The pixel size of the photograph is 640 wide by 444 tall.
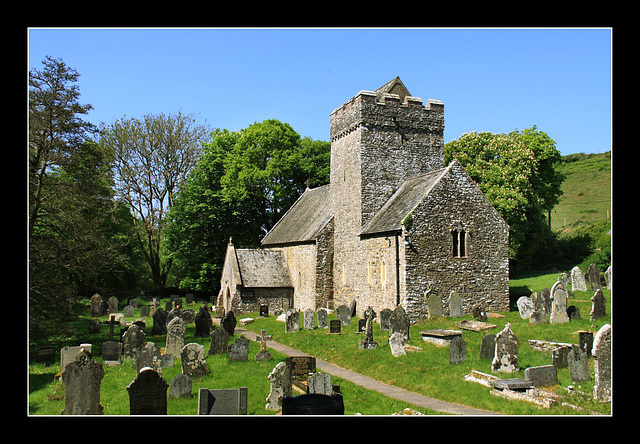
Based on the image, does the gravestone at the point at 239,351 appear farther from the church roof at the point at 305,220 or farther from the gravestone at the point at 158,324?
the church roof at the point at 305,220

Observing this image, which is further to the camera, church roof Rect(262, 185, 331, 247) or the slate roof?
the slate roof

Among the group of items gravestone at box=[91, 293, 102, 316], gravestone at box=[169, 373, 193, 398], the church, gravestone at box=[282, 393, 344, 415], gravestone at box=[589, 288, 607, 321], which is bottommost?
gravestone at box=[91, 293, 102, 316]

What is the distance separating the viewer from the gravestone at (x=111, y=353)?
1529 cm

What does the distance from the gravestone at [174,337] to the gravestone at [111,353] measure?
1.62 m

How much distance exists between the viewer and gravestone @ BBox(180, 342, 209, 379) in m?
13.2

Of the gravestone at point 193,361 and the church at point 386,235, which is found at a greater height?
the church at point 386,235

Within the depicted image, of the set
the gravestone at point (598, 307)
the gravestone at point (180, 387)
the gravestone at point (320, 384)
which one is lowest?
the gravestone at point (180, 387)

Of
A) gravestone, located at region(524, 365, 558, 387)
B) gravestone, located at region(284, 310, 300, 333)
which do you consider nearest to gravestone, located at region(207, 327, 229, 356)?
gravestone, located at region(284, 310, 300, 333)

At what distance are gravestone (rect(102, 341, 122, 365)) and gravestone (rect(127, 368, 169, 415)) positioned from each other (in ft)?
19.3

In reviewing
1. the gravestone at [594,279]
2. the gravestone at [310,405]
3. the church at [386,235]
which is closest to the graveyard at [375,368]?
the gravestone at [310,405]

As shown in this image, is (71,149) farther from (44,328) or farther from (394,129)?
(394,129)

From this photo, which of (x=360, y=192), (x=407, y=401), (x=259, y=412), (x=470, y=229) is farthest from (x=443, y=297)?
(x=259, y=412)

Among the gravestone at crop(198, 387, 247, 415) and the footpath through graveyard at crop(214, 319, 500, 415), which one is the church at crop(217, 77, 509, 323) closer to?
the footpath through graveyard at crop(214, 319, 500, 415)

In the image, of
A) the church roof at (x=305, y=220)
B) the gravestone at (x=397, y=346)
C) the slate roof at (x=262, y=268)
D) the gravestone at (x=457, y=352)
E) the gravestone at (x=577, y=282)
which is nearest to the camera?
the gravestone at (x=457, y=352)
